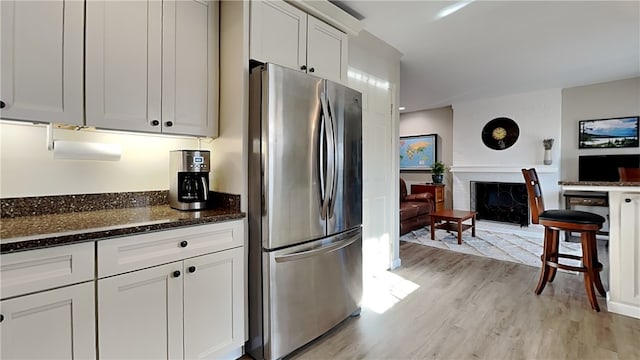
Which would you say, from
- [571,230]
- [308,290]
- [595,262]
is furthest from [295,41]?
[595,262]

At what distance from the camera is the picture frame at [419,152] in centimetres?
674

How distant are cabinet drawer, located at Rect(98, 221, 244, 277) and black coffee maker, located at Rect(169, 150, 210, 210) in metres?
0.28

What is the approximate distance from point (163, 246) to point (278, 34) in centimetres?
144

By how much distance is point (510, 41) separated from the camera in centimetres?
323

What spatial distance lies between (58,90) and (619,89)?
6805 millimetres

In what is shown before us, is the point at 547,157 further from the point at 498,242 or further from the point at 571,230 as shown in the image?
the point at 571,230

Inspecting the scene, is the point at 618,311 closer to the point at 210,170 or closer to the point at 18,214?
the point at 210,170

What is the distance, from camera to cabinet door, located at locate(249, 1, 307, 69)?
1.82 metres

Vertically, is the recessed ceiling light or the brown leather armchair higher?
the recessed ceiling light

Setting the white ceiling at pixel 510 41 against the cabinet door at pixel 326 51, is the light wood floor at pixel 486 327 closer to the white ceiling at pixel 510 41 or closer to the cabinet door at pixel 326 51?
the cabinet door at pixel 326 51

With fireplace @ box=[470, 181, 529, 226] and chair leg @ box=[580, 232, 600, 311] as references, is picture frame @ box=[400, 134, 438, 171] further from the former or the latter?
chair leg @ box=[580, 232, 600, 311]

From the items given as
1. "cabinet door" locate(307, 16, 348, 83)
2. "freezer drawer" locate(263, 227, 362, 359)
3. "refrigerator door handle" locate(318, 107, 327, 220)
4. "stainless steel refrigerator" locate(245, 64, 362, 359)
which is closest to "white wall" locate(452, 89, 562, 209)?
"cabinet door" locate(307, 16, 348, 83)

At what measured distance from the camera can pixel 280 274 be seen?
5.76 feet

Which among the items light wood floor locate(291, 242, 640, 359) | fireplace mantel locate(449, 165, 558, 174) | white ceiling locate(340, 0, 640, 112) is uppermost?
white ceiling locate(340, 0, 640, 112)
